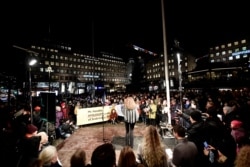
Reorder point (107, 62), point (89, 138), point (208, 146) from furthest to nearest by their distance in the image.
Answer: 1. point (107, 62)
2. point (89, 138)
3. point (208, 146)

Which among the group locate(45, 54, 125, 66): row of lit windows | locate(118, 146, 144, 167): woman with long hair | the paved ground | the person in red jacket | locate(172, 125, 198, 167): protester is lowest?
the paved ground

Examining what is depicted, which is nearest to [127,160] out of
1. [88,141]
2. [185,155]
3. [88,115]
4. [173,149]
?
[185,155]

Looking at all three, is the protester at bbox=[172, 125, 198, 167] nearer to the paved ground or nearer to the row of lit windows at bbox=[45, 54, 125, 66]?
the paved ground

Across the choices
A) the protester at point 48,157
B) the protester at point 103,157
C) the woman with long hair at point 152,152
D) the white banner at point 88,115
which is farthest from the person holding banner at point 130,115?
the protester at point 103,157

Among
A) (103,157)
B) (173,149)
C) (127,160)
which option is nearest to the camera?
(103,157)

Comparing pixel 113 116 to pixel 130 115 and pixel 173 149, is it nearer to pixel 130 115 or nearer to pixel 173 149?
pixel 130 115

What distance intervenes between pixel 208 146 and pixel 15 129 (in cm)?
658

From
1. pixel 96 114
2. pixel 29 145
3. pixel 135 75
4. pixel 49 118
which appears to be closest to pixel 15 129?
pixel 49 118

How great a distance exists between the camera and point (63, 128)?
11.3 metres

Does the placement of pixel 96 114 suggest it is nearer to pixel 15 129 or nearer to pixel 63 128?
pixel 63 128

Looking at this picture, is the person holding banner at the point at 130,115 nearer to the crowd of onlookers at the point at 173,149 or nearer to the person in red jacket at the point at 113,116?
the crowd of onlookers at the point at 173,149

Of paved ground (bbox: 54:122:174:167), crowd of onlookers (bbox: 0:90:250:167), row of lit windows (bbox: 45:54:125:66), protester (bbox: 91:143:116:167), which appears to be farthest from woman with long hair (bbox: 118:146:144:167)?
row of lit windows (bbox: 45:54:125:66)

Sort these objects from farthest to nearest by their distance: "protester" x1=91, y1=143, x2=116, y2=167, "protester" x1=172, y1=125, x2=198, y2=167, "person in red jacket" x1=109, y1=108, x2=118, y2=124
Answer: "person in red jacket" x1=109, y1=108, x2=118, y2=124 < "protester" x1=172, y1=125, x2=198, y2=167 < "protester" x1=91, y1=143, x2=116, y2=167

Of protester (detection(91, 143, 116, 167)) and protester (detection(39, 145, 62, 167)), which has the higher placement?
protester (detection(91, 143, 116, 167))
